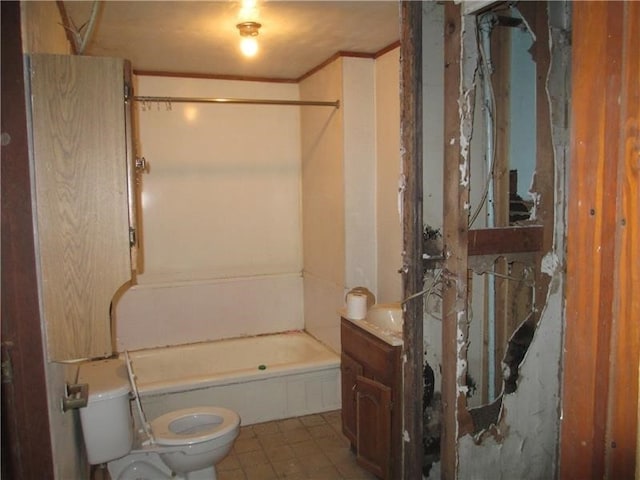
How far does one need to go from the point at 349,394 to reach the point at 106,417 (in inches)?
47.8

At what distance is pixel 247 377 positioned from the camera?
3143mm

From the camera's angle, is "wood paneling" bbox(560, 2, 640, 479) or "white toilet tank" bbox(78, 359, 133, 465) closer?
"wood paneling" bbox(560, 2, 640, 479)

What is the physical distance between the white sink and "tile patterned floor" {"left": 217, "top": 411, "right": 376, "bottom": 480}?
0.81 m

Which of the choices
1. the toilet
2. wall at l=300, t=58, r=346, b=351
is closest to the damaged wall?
the toilet

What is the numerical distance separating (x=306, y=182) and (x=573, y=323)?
10.9ft

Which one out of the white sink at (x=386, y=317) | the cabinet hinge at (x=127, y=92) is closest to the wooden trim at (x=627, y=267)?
the cabinet hinge at (x=127, y=92)

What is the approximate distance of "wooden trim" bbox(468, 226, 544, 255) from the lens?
5.59 ft

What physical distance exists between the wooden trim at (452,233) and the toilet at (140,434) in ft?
3.92

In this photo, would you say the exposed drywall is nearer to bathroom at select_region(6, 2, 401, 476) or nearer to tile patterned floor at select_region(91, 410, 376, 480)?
tile patterned floor at select_region(91, 410, 376, 480)

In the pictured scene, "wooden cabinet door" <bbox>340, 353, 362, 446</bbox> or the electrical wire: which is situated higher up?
the electrical wire

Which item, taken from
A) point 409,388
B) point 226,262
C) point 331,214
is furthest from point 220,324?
point 409,388

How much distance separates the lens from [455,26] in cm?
158

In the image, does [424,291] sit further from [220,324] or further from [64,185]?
[220,324]

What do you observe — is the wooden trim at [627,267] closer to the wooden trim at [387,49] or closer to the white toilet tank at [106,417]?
the white toilet tank at [106,417]
